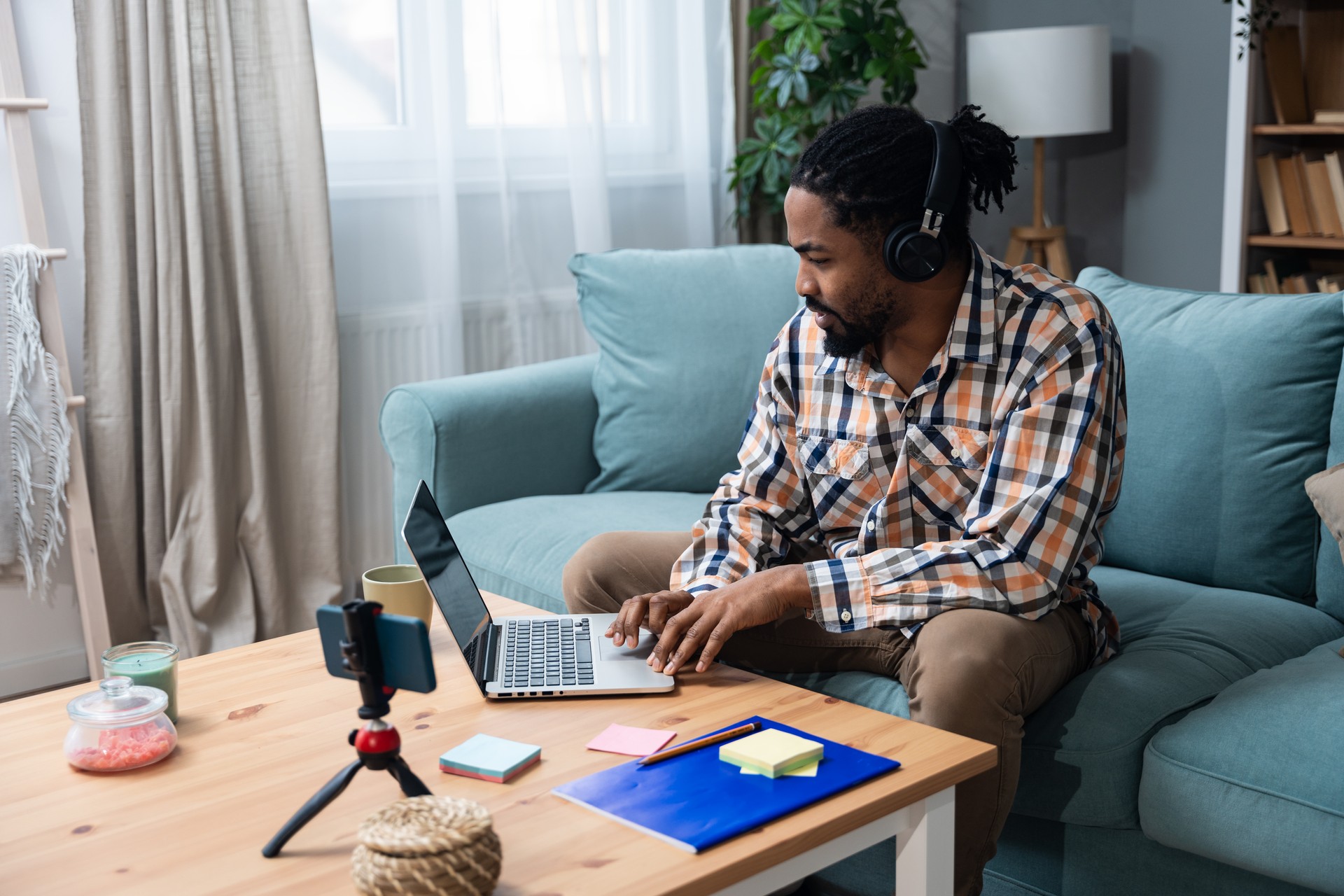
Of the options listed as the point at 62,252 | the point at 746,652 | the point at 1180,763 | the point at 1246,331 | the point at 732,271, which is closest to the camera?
the point at 1180,763

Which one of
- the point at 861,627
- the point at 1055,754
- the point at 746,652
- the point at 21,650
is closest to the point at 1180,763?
the point at 1055,754

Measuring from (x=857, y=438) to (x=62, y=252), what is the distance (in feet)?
5.13

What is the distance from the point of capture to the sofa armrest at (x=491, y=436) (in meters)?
2.15

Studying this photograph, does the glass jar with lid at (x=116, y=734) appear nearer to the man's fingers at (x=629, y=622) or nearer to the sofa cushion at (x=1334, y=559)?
the man's fingers at (x=629, y=622)

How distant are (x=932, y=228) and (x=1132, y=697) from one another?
0.57 metres

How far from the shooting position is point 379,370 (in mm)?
2812

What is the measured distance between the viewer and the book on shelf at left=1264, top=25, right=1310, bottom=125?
285 cm

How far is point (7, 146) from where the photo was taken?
2318mm

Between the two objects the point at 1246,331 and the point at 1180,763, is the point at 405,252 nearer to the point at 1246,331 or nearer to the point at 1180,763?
the point at 1246,331

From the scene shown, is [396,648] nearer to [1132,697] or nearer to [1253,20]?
[1132,697]

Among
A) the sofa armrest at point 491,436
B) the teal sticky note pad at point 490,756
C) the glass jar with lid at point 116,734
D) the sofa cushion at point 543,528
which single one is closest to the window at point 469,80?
the sofa armrest at point 491,436

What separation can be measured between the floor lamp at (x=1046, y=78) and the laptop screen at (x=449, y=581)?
2.23m

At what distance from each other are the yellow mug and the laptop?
8 centimetres

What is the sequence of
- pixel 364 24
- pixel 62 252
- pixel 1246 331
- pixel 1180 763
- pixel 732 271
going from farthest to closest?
1. pixel 364 24
2. pixel 732 271
3. pixel 62 252
4. pixel 1246 331
5. pixel 1180 763
